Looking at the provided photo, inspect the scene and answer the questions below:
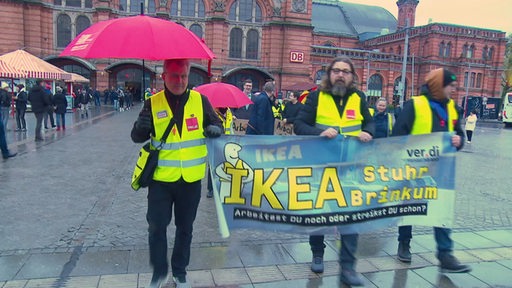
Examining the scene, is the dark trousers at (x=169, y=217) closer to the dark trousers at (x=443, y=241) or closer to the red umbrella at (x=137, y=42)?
the red umbrella at (x=137, y=42)

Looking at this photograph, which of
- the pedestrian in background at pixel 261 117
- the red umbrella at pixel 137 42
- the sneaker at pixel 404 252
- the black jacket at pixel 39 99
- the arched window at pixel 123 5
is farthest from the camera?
the arched window at pixel 123 5

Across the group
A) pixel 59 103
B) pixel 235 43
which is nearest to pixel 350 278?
pixel 59 103

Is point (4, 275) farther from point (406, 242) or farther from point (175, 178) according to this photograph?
point (406, 242)

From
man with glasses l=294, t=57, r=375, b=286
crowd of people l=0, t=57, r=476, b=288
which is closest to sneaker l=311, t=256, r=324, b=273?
crowd of people l=0, t=57, r=476, b=288

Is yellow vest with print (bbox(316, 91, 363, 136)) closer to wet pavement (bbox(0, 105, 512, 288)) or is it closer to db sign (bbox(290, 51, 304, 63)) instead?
wet pavement (bbox(0, 105, 512, 288))

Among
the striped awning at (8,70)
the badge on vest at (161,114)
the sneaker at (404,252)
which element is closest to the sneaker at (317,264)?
the sneaker at (404,252)

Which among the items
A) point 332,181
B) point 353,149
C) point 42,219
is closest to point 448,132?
point 353,149

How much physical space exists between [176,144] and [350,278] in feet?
6.90

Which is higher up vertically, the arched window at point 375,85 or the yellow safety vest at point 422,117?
the arched window at point 375,85

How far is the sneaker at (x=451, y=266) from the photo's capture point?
4266 mm

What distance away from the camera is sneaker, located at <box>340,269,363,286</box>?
13.0 feet

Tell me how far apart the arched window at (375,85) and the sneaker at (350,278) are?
185 feet

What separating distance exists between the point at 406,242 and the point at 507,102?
3858cm

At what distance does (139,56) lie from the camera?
2.96 meters
